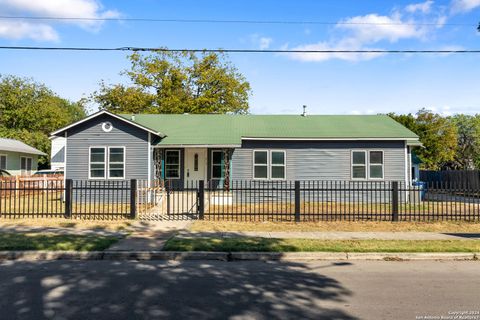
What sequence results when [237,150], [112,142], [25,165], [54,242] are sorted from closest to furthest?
[54,242], [112,142], [237,150], [25,165]

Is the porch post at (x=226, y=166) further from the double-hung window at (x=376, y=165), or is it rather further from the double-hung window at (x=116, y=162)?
the double-hung window at (x=376, y=165)

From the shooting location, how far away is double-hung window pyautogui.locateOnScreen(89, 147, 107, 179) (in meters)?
18.5

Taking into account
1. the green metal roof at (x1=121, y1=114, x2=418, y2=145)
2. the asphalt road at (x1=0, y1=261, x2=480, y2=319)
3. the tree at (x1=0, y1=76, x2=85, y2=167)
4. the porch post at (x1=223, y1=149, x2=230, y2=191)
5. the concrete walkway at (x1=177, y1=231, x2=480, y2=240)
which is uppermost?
the tree at (x1=0, y1=76, x2=85, y2=167)

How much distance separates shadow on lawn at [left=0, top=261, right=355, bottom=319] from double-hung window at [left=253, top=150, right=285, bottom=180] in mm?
11569

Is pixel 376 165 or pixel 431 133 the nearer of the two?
pixel 376 165

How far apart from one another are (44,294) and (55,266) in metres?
2.05

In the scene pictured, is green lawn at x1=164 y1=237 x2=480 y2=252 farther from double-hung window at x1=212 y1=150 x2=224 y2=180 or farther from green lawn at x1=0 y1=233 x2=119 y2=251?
double-hung window at x1=212 y1=150 x2=224 y2=180

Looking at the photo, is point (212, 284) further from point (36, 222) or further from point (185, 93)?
point (185, 93)

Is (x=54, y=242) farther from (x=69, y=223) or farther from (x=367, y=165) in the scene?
(x=367, y=165)

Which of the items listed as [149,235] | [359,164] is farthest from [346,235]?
[359,164]

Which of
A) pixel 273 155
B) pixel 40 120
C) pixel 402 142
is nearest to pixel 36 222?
pixel 273 155

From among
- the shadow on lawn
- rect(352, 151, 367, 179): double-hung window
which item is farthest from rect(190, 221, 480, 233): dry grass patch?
rect(352, 151, 367, 179): double-hung window

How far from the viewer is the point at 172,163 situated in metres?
21.1

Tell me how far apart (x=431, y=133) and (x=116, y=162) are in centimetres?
3985
